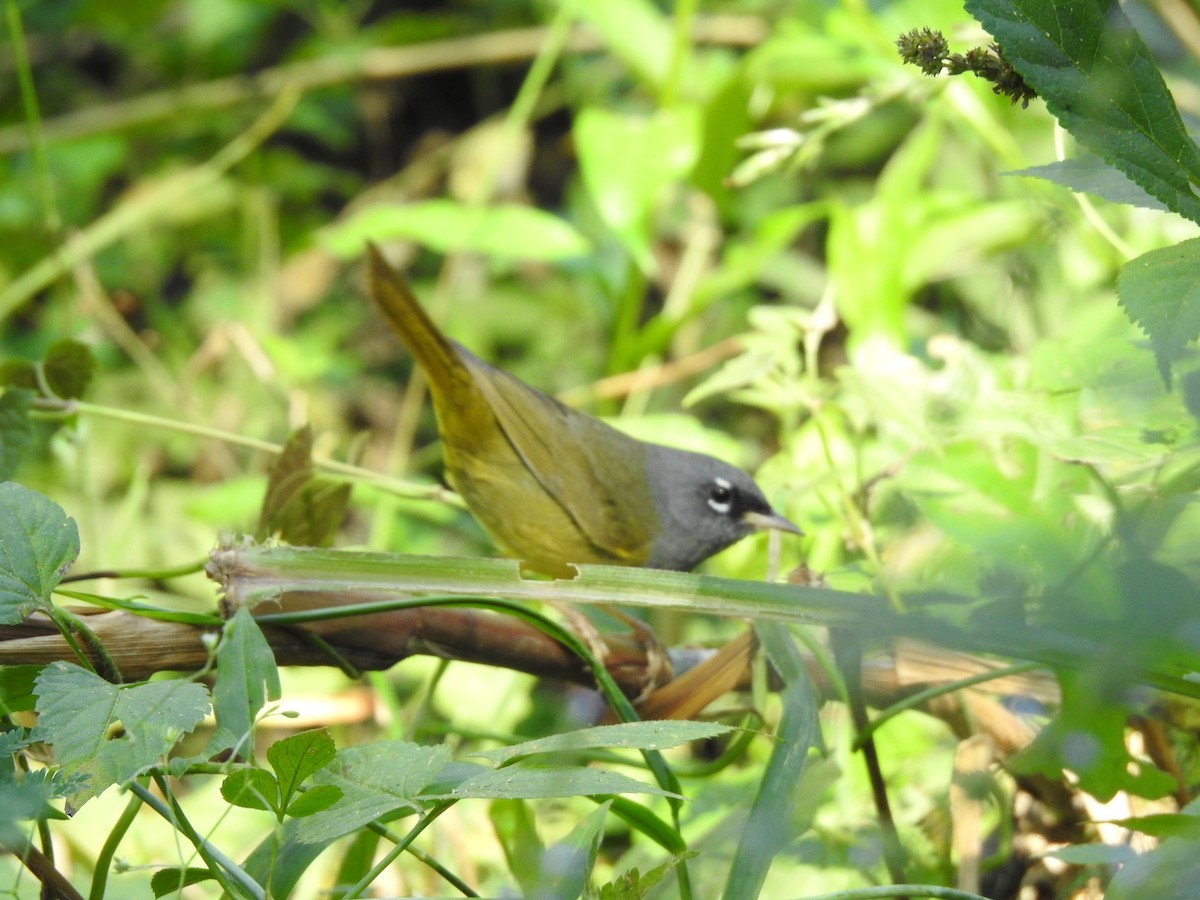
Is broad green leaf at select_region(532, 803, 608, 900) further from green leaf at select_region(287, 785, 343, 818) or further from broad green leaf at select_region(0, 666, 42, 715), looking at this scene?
broad green leaf at select_region(0, 666, 42, 715)

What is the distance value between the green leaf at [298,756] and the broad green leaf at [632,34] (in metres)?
3.44

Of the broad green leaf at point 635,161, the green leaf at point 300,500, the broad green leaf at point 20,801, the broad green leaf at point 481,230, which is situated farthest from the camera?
the broad green leaf at point 481,230

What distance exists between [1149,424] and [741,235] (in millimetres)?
3743

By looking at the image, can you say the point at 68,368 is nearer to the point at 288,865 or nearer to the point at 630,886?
the point at 288,865

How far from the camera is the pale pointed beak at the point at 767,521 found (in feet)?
9.34

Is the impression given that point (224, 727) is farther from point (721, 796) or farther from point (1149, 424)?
point (1149, 424)

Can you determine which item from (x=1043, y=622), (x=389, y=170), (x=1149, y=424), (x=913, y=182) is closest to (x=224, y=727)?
(x=1043, y=622)

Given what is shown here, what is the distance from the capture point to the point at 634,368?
4.07 m

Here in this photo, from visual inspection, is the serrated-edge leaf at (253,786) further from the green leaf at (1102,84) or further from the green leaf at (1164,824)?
the green leaf at (1102,84)

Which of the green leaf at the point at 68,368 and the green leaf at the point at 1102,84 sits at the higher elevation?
the green leaf at the point at 1102,84

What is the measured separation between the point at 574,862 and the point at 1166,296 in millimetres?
863

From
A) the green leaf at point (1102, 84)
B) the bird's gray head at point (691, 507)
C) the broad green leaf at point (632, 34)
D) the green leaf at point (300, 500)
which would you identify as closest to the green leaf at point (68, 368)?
the green leaf at point (300, 500)

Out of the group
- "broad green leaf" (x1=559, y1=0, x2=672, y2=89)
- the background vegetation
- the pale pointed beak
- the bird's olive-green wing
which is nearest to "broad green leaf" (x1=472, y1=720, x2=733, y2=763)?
the background vegetation

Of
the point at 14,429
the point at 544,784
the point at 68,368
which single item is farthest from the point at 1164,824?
the point at 68,368
